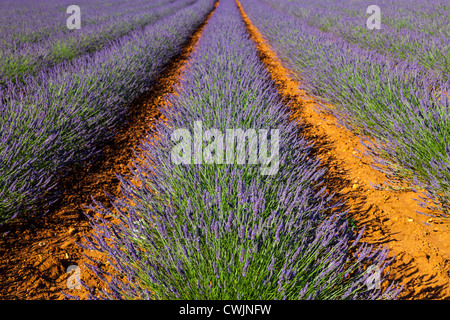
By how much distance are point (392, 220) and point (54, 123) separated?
9.03 ft

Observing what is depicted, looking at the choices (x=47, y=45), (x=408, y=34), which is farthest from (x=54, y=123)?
(x=408, y=34)

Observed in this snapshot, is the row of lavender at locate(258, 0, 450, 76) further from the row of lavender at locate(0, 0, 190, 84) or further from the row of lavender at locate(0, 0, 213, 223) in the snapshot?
the row of lavender at locate(0, 0, 190, 84)

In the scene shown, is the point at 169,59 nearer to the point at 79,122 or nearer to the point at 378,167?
the point at 79,122

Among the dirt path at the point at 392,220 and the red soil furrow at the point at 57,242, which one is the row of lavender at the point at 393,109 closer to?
the dirt path at the point at 392,220

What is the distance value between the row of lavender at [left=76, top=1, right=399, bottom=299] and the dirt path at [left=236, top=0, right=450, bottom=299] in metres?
0.20

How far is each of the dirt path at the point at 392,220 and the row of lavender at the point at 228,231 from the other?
0.20m

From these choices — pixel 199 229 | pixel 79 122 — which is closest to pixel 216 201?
pixel 199 229

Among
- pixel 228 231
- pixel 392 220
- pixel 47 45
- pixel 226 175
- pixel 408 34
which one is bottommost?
pixel 392 220

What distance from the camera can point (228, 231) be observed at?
1.18 metres

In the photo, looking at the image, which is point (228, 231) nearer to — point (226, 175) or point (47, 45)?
point (226, 175)

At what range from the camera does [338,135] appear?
2959mm

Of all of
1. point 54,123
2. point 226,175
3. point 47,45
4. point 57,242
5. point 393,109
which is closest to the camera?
point 226,175

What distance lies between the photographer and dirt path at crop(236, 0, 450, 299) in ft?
4.62
